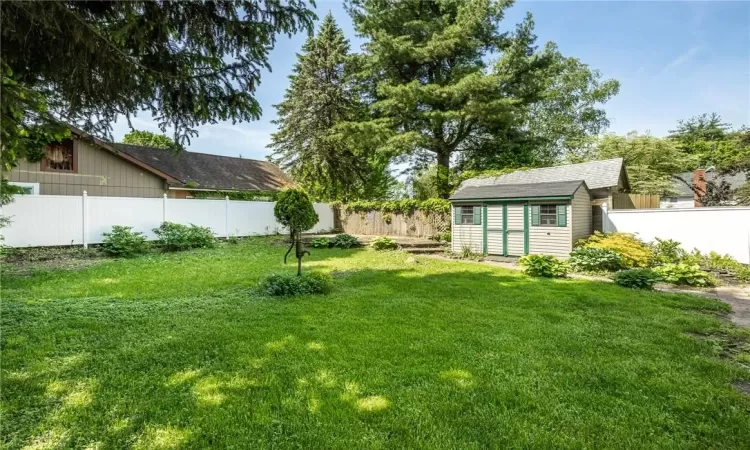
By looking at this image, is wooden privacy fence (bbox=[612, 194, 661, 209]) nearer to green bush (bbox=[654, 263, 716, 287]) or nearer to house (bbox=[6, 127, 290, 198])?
green bush (bbox=[654, 263, 716, 287])

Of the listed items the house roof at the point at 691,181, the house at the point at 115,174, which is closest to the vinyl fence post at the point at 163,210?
the house at the point at 115,174

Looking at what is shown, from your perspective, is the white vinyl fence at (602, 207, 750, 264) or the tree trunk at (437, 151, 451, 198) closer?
the white vinyl fence at (602, 207, 750, 264)

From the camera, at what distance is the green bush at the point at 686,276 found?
7.05m

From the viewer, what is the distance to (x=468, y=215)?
11711 millimetres

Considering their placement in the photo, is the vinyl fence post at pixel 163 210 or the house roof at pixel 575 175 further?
the vinyl fence post at pixel 163 210

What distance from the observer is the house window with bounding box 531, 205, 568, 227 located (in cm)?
983

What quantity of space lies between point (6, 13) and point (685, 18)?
10.9m

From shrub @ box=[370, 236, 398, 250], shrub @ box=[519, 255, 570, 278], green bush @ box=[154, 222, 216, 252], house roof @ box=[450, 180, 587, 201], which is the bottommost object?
shrub @ box=[519, 255, 570, 278]

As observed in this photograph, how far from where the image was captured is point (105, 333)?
12.0 ft

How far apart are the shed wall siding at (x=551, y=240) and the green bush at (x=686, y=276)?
2.43 meters

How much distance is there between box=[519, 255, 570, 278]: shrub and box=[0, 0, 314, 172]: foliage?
6498 mm

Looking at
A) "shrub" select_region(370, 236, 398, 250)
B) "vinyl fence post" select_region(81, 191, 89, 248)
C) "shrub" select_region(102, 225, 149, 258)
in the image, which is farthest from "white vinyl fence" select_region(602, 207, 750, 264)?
"vinyl fence post" select_region(81, 191, 89, 248)

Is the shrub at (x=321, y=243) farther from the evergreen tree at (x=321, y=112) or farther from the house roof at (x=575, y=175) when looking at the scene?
the evergreen tree at (x=321, y=112)

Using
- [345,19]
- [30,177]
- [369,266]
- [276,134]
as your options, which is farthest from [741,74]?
[30,177]
